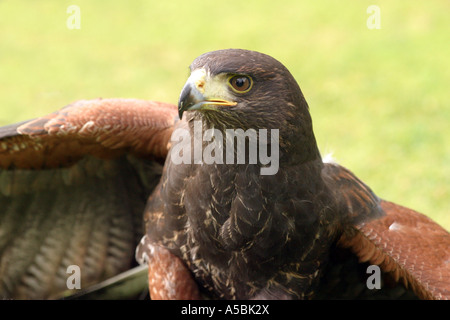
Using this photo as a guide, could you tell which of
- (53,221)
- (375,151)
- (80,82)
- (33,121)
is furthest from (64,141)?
(80,82)

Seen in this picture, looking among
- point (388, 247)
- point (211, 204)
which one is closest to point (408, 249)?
point (388, 247)

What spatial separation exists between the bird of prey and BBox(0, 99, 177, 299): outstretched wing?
1 cm

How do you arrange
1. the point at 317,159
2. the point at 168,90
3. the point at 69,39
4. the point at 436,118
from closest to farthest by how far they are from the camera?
the point at 317,159
the point at 436,118
the point at 168,90
the point at 69,39

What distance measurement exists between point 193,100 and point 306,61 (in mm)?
8220

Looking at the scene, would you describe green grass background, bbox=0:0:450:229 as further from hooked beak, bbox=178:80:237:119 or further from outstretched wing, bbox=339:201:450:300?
hooked beak, bbox=178:80:237:119

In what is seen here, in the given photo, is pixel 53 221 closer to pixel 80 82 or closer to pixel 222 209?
pixel 222 209

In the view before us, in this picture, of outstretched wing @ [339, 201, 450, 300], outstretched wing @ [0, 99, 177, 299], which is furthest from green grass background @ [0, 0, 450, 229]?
outstretched wing @ [0, 99, 177, 299]

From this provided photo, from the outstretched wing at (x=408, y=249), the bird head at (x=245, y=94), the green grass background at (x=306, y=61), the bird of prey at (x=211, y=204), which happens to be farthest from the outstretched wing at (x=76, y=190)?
the green grass background at (x=306, y=61)

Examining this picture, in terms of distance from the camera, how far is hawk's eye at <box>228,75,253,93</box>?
3449mm

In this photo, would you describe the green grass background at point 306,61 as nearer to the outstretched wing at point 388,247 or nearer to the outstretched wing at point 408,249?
the outstretched wing at point 388,247

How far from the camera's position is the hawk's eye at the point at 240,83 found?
3.45 metres

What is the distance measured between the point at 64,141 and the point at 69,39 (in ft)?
29.6

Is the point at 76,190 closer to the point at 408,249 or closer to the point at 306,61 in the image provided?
the point at 408,249

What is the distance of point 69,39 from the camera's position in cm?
1284
